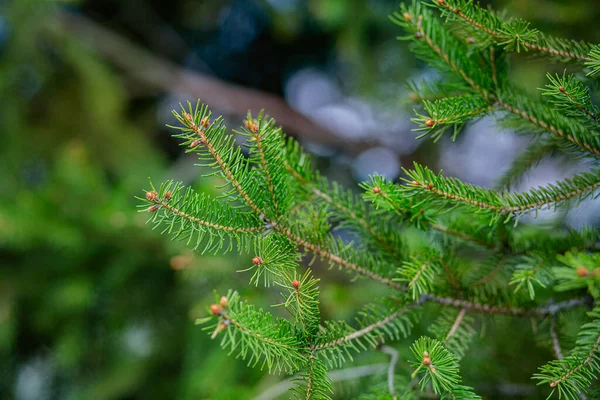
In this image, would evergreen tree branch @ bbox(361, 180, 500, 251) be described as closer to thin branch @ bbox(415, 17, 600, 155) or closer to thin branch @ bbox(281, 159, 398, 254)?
thin branch @ bbox(281, 159, 398, 254)

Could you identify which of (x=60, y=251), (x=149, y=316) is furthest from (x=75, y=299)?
(x=149, y=316)

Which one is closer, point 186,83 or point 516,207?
point 516,207

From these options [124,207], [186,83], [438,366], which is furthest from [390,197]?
[186,83]

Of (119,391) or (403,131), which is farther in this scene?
(403,131)

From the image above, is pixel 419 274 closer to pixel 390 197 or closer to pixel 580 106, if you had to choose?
pixel 390 197

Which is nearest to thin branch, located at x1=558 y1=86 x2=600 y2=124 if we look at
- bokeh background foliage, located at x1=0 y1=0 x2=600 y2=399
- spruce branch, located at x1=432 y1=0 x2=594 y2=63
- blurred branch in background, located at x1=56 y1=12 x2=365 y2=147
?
spruce branch, located at x1=432 y1=0 x2=594 y2=63

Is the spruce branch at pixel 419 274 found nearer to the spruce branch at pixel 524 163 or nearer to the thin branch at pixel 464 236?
the thin branch at pixel 464 236

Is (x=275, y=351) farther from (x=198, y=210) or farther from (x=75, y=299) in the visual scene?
(x=75, y=299)
